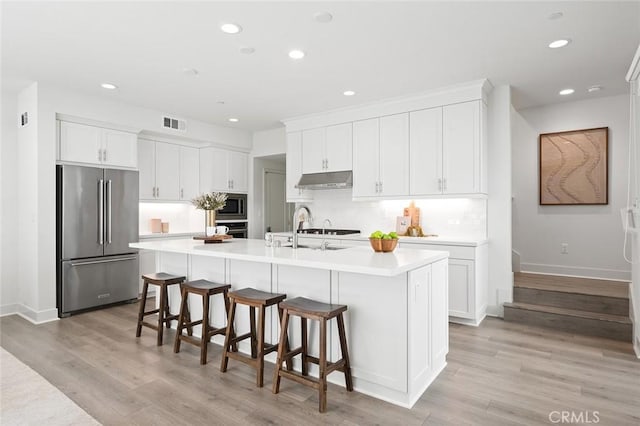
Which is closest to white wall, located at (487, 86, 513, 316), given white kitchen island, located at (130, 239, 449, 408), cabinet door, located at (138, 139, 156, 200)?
white kitchen island, located at (130, 239, 449, 408)

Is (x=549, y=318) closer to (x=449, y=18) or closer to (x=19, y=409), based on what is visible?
(x=449, y=18)

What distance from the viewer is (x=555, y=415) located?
2.22m

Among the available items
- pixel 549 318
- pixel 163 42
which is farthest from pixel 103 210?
pixel 549 318

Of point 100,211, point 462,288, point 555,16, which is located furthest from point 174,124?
point 555,16

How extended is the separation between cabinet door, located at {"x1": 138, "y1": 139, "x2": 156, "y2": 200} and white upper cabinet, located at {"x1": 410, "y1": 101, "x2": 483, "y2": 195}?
3.88 m

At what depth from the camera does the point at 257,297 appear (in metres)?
2.75

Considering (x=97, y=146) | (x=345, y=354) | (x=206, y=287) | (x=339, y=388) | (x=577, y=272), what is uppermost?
(x=97, y=146)

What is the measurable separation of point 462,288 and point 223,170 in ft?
14.3

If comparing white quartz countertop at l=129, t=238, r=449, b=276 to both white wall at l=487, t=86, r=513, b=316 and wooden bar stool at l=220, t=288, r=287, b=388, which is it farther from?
white wall at l=487, t=86, r=513, b=316

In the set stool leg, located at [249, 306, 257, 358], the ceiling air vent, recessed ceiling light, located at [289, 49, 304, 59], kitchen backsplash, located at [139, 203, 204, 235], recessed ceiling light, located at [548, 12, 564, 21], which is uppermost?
recessed ceiling light, located at [289, 49, 304, 59]

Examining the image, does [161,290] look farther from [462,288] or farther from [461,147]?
[461,147]

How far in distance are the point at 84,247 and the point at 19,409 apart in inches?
99.7

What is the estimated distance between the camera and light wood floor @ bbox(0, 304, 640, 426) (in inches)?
88.0

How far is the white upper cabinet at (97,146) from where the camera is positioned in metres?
4.44
